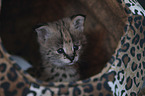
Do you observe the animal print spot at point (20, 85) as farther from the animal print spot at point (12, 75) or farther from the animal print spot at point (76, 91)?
the animal print spot at point (76, 91)

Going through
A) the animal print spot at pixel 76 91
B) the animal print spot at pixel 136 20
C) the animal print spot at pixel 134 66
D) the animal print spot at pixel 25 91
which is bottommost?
the animal print spot at pixel 134 66

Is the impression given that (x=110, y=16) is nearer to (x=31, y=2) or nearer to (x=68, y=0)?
(x=68, y=0)

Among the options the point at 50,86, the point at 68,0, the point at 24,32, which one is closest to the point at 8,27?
the point at 24,32

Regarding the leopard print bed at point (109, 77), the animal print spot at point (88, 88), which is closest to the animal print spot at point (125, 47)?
the leopard print bed at point (109, 77)

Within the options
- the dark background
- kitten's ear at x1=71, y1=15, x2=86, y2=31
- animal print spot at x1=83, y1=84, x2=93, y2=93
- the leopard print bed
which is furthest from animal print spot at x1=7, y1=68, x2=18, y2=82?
the dark background

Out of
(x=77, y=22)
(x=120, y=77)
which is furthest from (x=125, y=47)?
(x=77, y=22)

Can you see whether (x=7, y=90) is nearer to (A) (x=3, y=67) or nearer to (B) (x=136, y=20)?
(A) (x=3, y=67)
